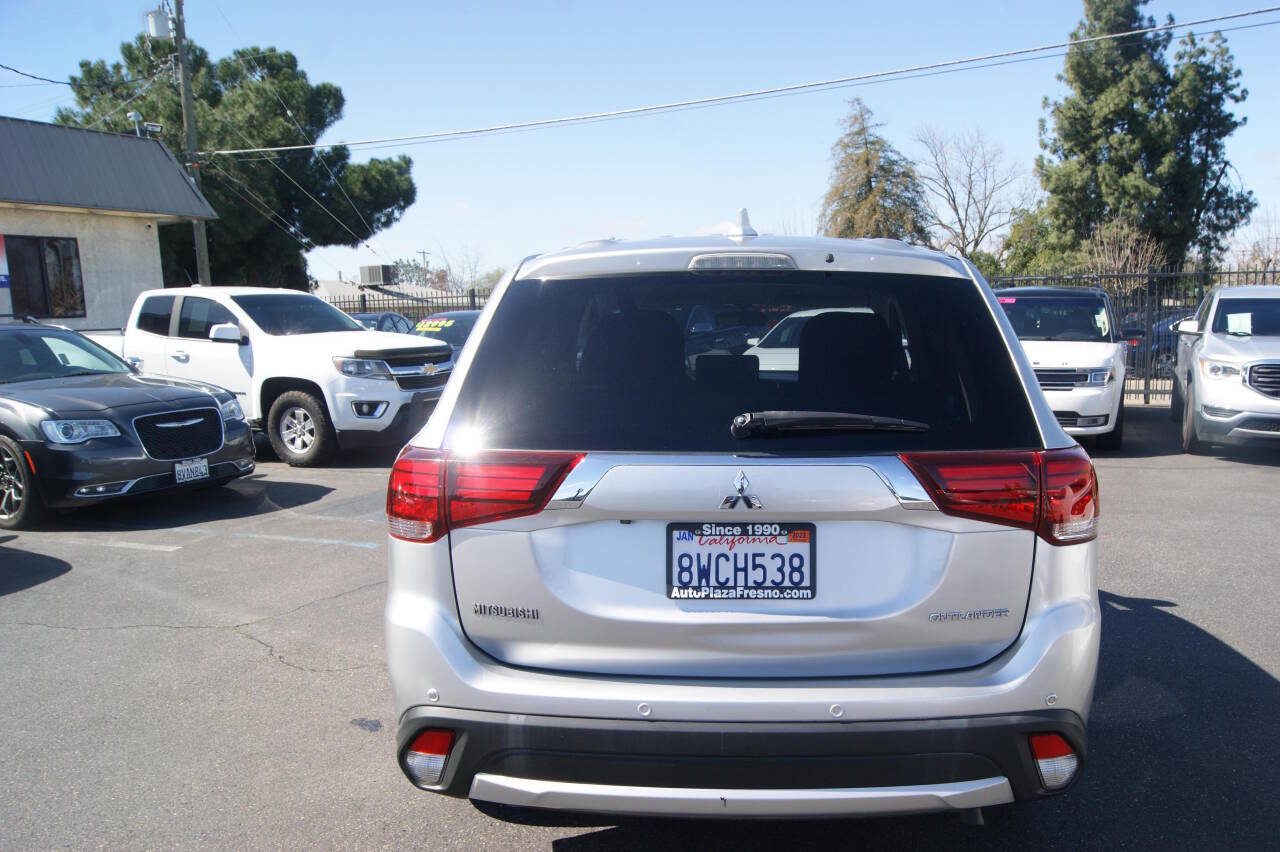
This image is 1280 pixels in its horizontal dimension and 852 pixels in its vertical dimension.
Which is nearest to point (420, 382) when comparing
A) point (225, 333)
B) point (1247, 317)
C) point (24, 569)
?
point (225, 333)

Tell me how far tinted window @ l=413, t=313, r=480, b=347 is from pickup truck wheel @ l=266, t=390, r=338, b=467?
5.20m

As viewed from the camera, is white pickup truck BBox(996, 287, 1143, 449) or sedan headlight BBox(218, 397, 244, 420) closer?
sedan headlight BBox(218, 397, 244, 420)

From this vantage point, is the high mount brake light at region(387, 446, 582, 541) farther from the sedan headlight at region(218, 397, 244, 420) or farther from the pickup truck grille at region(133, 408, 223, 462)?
the sedan headlight at region(218, 397, 244, 420)

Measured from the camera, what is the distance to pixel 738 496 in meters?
2.47

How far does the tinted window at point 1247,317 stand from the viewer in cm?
1100

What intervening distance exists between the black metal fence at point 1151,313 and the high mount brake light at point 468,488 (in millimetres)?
16405

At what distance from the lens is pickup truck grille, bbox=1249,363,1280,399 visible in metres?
9.93

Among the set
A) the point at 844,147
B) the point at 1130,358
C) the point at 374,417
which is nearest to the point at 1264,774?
the point at 374,417

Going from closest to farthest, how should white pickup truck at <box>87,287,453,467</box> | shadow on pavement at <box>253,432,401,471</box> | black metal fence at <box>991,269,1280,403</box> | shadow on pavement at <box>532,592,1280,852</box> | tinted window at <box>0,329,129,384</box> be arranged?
shadow on pavement at <box>532,592,1280,852</box> → tinted window at <box>0,329,129,384</box> → white pickup truck at <box>87,287,453,467</box> → shadow on pavement at <box>253,432,401,471</box> → black metal fence at <box>991,269,1280,403</box>

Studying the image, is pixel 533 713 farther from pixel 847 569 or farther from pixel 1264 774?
pixel 1264 774

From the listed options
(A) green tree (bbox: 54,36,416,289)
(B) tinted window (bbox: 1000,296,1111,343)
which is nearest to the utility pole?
(A) green tree (bbox: 54,36,416,289)

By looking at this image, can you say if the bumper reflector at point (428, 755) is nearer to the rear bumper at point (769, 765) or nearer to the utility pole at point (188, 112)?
the rear bumper at point (769, 765)

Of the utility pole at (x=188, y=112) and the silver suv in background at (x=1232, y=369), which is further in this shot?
the utility pole at (x=188, y=112)

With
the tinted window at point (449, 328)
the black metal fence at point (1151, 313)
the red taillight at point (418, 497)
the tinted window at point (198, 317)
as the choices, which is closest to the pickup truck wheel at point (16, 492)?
the tinted window at point (198, 317)
